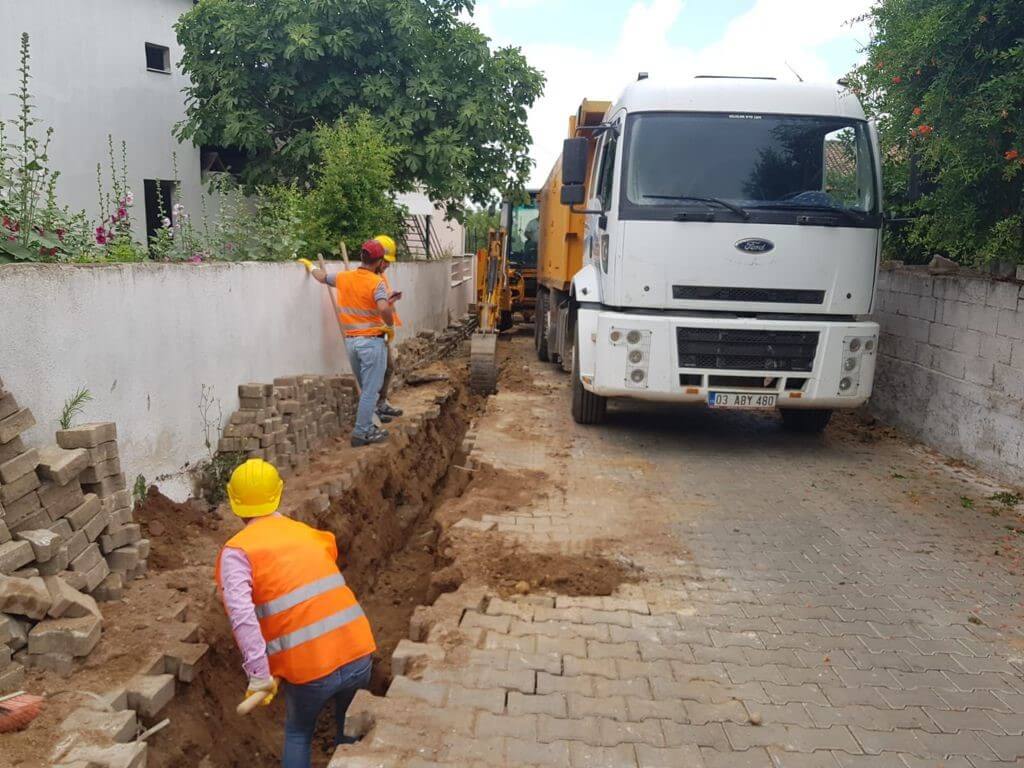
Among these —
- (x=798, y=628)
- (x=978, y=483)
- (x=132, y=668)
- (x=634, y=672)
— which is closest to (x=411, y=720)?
(x=634, y=672)

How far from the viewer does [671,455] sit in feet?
24.8

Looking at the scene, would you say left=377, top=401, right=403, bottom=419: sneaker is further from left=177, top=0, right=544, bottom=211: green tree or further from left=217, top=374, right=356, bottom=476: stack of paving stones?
left=177, top=0, right=544, bottom=211: green tree

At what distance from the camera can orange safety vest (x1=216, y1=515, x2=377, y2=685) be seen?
3.15 meters

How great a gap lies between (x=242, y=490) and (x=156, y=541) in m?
1.93

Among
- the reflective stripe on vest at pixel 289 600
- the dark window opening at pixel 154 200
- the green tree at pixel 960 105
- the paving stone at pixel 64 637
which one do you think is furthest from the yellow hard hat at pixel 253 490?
the dark window opening at pixel 154 200

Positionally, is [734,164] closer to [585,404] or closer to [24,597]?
[585,404]

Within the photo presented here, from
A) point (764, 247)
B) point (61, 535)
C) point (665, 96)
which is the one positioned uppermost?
point (665, 96)

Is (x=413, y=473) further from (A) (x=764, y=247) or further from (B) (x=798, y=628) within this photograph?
(B) (x=798, y=628)

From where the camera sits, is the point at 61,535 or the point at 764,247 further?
the point at 764,247

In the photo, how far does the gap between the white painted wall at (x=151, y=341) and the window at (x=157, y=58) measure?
9028 mm

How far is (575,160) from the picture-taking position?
7531 millimetres

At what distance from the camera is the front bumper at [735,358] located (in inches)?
279

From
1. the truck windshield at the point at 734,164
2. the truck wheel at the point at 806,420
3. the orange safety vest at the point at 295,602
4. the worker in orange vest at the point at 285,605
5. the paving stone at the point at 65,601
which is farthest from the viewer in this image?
the truck wheel at the point at 806,420

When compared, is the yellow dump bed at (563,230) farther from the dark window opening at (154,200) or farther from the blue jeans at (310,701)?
the dark window opening at (154,200)
